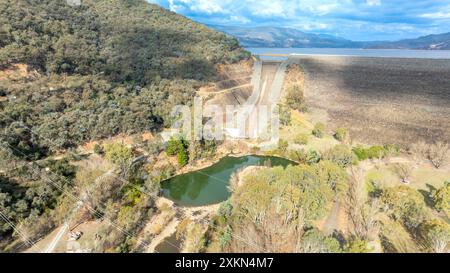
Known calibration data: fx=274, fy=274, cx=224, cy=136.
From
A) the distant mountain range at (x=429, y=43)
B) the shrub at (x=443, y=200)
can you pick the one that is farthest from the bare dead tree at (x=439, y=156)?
the distant mountain range at (x=429, y=43)

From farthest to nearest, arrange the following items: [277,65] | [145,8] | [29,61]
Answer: [277,65] < [145,8] < [29,61]

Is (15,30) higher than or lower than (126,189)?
higher

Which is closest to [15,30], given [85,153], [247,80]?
[85,153]

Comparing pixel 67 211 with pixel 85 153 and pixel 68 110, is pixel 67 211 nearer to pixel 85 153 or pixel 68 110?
pixel 85 153

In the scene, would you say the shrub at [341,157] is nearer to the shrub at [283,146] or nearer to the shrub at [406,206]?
the shrub at [283,146]

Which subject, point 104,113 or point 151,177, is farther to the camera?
point 104,113

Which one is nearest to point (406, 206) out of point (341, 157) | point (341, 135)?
point (341, 157)

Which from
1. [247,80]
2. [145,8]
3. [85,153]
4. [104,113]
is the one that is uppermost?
[145,8]

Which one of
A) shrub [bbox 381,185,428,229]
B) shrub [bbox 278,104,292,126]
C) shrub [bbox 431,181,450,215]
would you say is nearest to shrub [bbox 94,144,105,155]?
shrub [bbox 278,104,292,126]

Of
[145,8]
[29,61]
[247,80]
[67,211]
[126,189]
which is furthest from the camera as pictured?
[145,8]
